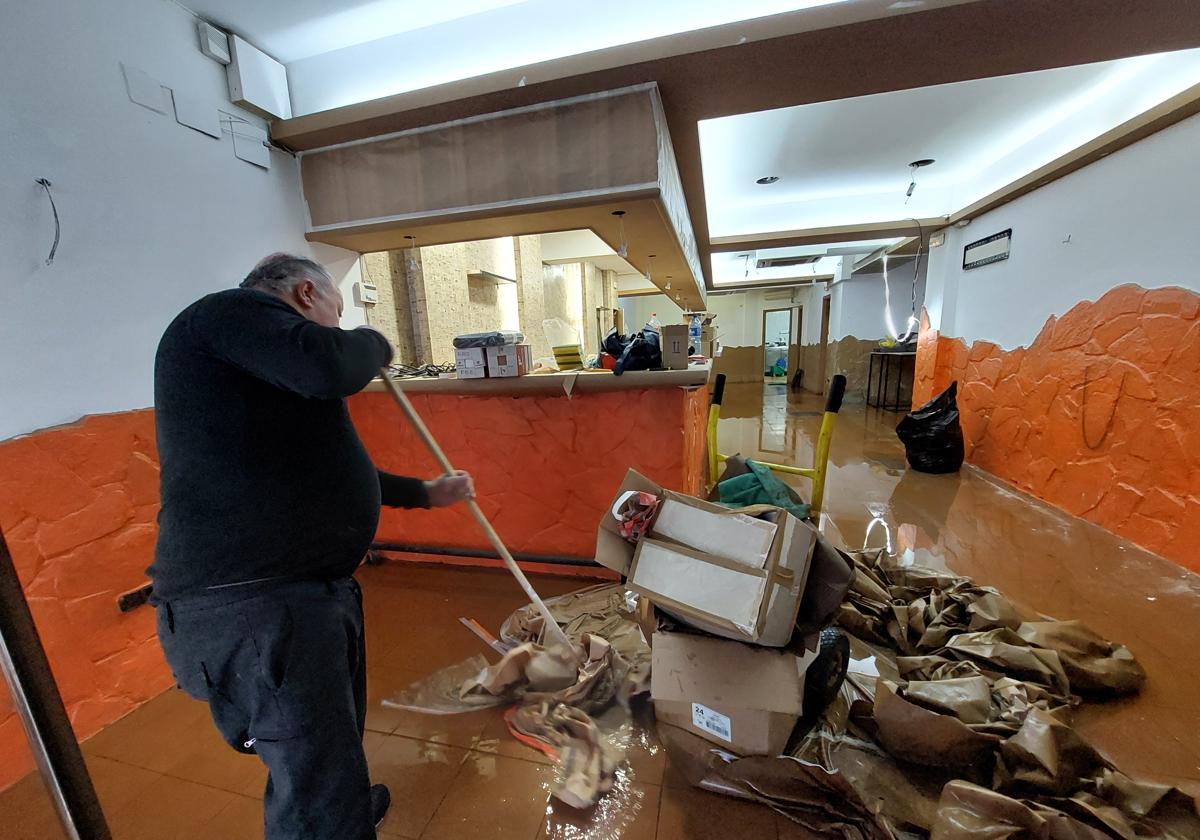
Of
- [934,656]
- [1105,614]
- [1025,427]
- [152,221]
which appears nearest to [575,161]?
[152,221]

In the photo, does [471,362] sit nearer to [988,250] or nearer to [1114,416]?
[1114,416]

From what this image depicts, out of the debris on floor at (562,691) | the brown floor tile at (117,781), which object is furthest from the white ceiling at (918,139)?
the brown floor tile at (117,781)

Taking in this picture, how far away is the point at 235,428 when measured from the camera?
846 millimetres

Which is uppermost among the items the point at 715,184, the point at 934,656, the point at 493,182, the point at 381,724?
the point at 715,184

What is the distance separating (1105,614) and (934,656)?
3.58 ft

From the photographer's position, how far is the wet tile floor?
47.0 inches

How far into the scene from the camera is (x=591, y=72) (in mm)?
1732

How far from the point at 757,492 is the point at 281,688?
1934 millimetres

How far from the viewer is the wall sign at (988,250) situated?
3.62 m

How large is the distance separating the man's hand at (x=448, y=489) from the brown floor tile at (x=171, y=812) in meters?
1.04

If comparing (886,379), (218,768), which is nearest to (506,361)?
(218,768)

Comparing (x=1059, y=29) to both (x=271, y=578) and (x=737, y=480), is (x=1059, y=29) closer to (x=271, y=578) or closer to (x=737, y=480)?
(x=737, y=480)

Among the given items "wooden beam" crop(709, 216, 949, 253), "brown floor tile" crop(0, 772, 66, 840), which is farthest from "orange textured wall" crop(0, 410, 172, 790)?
"wooden beam" crop(709, 216, 949, 253)

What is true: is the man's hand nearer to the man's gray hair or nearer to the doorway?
the man's gray hair
